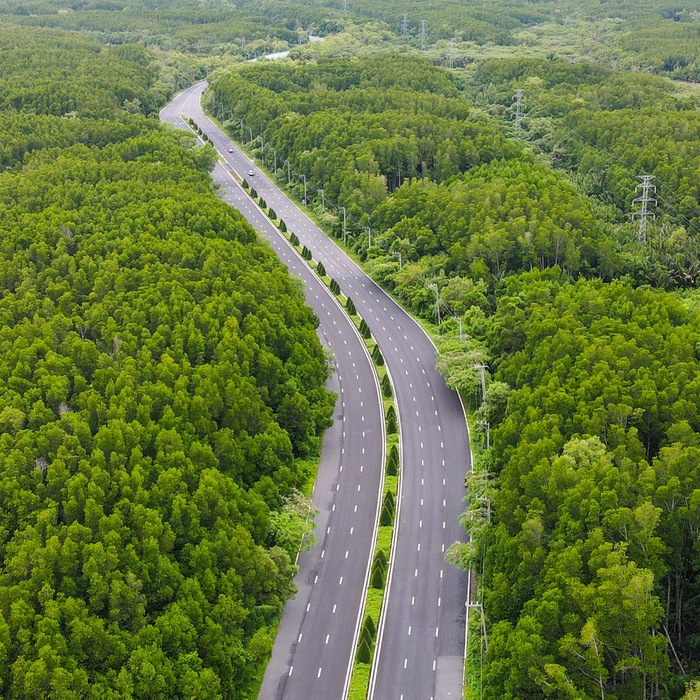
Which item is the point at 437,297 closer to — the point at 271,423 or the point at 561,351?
the point at 561,351

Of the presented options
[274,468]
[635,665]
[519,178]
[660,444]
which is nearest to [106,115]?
[519,178]

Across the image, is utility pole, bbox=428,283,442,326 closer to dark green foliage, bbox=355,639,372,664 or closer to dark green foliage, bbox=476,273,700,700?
dark green foliage, bbox=476,273,700,700


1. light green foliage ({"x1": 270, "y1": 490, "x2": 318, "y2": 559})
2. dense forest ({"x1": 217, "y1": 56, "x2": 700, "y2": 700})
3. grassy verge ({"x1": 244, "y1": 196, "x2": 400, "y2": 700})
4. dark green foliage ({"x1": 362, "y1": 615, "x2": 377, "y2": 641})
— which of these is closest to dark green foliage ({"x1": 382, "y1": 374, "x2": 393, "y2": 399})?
grassy verge ({"x1": 244, "y1": 196, "x2": 400, "y2": 700})

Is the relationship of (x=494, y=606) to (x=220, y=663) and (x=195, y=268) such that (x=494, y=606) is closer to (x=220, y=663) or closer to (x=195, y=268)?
(x=220, y=663)

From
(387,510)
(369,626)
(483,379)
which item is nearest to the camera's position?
(369,626)

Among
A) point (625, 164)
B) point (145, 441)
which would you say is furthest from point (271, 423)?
point (625, 164)

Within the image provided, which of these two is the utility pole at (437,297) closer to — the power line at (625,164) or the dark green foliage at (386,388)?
the dark green foliage at (386,388)

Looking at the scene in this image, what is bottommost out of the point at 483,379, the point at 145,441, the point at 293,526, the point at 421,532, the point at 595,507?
the point at 421,532

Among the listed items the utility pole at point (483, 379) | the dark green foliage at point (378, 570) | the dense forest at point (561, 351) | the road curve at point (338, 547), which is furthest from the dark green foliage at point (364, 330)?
the dark green foliage at point (378, 570)
